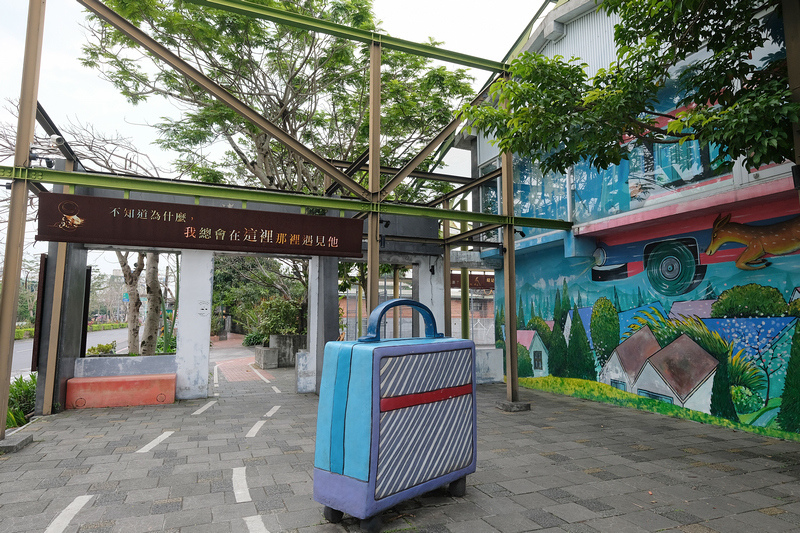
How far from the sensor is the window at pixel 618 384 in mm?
8914

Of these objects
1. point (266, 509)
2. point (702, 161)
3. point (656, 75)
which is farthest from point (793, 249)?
point (266, 509)

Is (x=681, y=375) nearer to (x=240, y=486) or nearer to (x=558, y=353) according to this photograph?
(x=558, y=353)

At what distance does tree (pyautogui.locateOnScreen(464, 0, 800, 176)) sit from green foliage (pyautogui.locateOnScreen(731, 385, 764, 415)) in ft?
11.7

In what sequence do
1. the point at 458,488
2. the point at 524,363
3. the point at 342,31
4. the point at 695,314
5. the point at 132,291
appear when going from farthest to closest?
the point at 132,291 → the point at 524,363 → the point at 695,314 → the point at 342,31 → the point at 458,488

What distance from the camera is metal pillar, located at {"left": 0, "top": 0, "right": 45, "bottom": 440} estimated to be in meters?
5.69

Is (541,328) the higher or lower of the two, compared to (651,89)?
lower

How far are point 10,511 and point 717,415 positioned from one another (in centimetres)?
880

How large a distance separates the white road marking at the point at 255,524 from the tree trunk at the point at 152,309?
413 inches

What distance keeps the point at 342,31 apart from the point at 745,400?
26.9ft

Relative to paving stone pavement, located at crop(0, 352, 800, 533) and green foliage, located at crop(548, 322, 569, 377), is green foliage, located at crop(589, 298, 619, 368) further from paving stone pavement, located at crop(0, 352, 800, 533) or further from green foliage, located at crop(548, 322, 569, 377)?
paving stone pavement, located at crop(0, 352, 800, 533)

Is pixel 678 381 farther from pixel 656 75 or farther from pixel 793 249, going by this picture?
pixel 656 75

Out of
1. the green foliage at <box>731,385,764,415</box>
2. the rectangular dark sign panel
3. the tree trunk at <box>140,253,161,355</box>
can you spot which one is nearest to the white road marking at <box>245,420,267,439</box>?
the rectangular dark sign panel

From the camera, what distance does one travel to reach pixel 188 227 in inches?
268

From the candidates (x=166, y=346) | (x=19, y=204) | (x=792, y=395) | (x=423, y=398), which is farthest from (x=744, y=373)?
(x=166, y=346)
